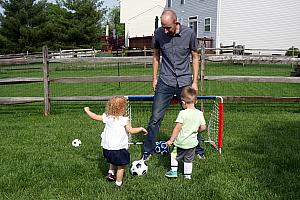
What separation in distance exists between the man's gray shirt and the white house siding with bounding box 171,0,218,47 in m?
26.5

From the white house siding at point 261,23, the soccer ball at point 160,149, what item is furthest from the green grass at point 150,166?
the white house siding at point 261,23

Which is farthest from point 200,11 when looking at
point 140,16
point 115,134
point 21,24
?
point 115,134

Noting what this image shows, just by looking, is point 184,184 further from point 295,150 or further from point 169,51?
point 295,150

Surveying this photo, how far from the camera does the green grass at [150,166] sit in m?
4.56

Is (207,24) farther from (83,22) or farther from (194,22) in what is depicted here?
(83,22)

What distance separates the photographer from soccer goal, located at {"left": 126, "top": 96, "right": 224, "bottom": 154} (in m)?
6.11

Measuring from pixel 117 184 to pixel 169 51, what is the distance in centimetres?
190

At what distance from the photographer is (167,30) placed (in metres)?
5.29

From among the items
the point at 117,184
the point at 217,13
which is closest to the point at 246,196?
the point at 117,184

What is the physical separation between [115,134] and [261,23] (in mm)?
27447

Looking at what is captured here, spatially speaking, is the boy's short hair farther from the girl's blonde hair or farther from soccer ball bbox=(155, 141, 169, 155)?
soccer ball bbox=(155, 141, 169, 155)

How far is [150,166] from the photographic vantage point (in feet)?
18.1

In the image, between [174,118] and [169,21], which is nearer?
[169,21]

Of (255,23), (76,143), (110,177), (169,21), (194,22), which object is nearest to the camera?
(110,177)
